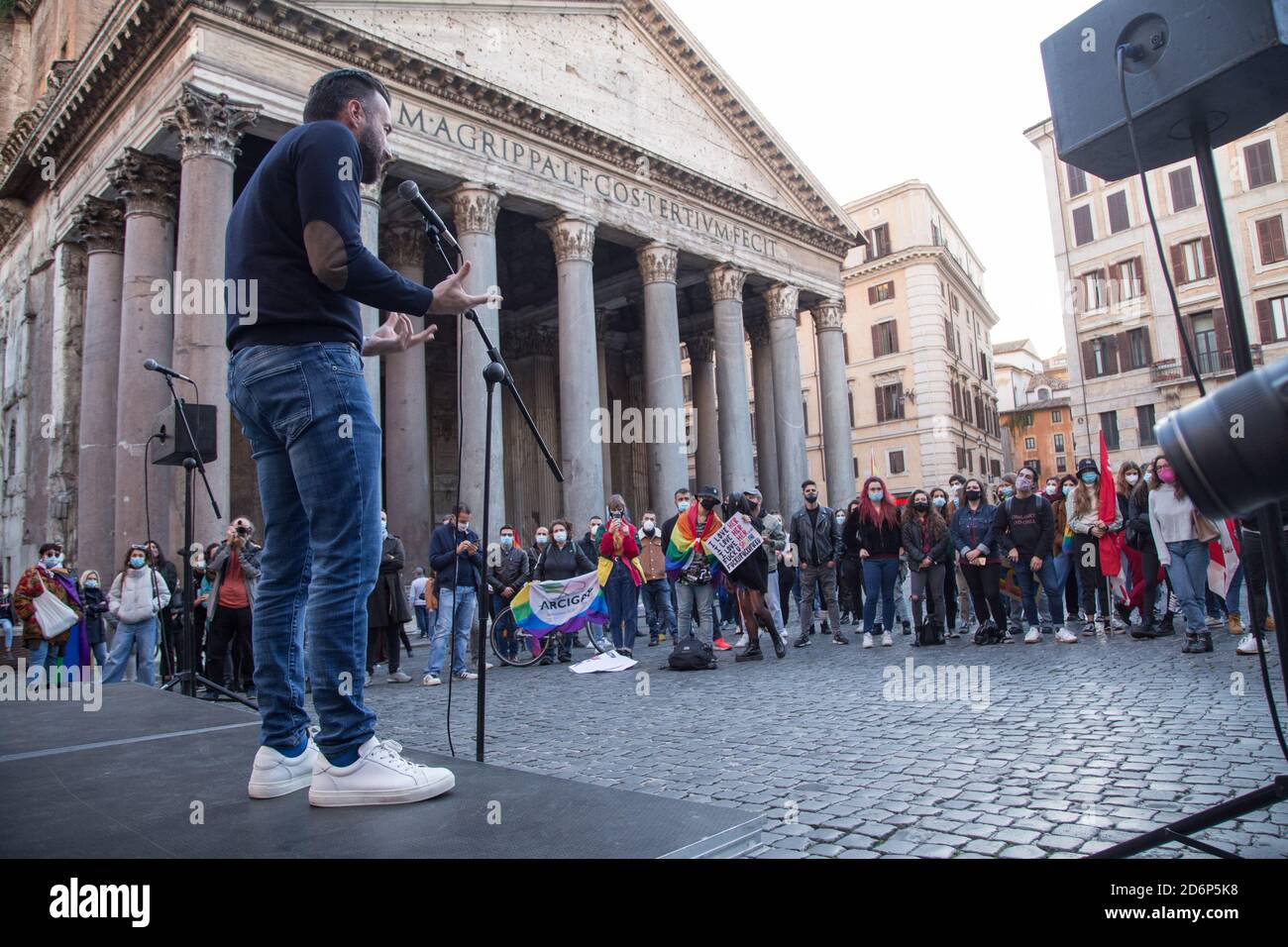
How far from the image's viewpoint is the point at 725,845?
2100 millimetres

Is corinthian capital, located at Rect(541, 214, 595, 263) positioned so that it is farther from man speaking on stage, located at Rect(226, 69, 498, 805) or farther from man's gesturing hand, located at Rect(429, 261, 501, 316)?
man's gesturing hand, located at Rect(429, 261, 501, 316)

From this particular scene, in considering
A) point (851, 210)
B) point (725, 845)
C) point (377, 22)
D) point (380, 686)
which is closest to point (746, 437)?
point (377, 22)

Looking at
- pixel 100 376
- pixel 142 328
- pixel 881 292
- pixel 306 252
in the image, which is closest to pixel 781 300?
pixel 142 328

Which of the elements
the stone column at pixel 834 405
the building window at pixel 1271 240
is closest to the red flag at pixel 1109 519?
the stone column at pixel 834 405

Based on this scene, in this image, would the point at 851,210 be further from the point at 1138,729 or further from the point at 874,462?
the point at 1138,729

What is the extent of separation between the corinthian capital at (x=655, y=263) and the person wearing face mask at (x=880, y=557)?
11.9 meters

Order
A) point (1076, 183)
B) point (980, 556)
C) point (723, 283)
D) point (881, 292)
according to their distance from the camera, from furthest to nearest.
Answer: point (881, 292) → point (1076, 183) → point (723, 283) → point (980, 556)

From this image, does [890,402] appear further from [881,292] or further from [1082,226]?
[1082,226]

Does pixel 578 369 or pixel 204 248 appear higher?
pixel 204 248

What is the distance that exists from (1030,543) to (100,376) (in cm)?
1652

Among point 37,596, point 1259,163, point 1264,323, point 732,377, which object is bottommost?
point 37,596

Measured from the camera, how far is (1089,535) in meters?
10.3

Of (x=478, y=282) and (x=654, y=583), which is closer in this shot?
(x=654, y=583)
